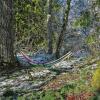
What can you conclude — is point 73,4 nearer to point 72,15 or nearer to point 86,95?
point 72,15

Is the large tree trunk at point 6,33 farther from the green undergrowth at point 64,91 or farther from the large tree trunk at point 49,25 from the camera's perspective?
Answer: the large tree trunk at point 49,25

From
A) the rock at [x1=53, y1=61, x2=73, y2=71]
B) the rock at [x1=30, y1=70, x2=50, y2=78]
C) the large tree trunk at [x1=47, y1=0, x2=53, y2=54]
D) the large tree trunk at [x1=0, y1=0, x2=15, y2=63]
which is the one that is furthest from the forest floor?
the large tree trunk at [x1=47, y1=0, x2=53, y2=54]

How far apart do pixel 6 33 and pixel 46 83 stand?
1.95 meters

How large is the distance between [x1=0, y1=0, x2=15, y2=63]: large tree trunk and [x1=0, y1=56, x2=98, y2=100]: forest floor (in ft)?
1.59

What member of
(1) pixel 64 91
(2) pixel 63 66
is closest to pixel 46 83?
(1) pixel 64 91

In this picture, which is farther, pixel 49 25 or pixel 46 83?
pixel 49 25

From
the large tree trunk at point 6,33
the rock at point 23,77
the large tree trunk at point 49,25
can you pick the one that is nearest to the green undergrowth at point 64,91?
the rock at point 23,77

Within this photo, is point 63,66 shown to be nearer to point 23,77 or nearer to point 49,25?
point 23,77

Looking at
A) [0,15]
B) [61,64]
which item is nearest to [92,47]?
[61,64]

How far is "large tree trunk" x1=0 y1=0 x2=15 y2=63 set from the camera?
10.3 metres

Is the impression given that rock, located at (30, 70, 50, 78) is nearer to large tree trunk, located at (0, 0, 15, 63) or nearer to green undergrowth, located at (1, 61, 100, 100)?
large tree trunk, located at (0, 0, 15, 63)

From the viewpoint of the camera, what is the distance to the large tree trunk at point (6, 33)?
33.8ft

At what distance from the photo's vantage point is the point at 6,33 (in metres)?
10.4

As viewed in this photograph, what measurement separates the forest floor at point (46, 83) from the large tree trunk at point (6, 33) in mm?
485
